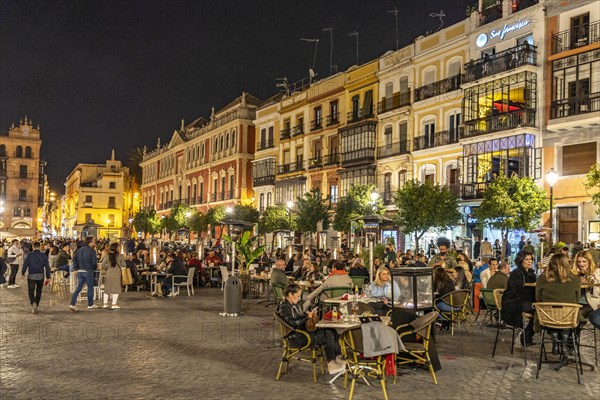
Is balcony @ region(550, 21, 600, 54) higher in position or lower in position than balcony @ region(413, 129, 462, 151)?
higher

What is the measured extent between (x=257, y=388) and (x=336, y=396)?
102cm

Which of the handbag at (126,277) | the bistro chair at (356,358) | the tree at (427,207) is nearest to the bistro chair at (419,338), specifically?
the bistro chair at (356,358)

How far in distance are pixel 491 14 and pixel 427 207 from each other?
35.7ft

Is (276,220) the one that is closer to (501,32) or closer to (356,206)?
(356,206)

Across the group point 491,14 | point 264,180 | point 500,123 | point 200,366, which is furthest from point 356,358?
point 264,180

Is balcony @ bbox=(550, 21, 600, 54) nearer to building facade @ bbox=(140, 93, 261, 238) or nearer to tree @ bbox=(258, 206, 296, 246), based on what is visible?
tree @ bbox=(258, 206, 296, 246)

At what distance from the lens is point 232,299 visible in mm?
14648

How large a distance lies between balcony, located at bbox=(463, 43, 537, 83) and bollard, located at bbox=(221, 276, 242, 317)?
787 inches

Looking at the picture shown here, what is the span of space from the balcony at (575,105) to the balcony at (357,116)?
14392 millimetres

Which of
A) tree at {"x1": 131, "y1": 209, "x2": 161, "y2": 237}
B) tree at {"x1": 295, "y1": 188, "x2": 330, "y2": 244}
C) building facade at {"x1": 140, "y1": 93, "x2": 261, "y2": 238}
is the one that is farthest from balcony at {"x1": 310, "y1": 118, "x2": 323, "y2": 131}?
tree at {"x1": 131, "y1": 209, "x2": 161, "y2": 237}

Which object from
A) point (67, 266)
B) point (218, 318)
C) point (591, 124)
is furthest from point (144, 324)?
point (591, 124)

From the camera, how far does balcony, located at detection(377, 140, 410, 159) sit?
122 ft

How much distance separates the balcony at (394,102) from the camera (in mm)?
37250

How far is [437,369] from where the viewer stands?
27.9 feet
